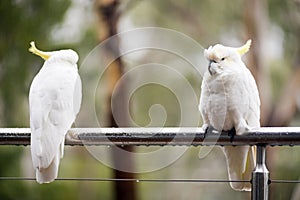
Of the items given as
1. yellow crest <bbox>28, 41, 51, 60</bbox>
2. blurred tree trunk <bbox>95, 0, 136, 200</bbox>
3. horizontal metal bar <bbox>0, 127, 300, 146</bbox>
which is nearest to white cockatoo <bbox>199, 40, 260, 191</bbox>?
horizontal metal bar <bbox>0, 127, 300, 146</bbox>

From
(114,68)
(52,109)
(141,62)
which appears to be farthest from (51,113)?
(141,62)

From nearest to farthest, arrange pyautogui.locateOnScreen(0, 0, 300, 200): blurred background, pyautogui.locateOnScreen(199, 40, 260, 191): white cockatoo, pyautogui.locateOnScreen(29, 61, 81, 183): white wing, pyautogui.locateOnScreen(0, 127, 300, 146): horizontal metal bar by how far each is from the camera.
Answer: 1. pyautogui.locateOnScreen(0, 127, 300, 146): horizontal metal bar
2. pyautogui.locateOnScreen(29, 61, 81, 183): white wing
3. pyautogui.locateOnScreen(199, 40, 260, 191): white cockatoo
4. pyautogui.locateOnScreen(0, 0, 300, 200): blurred background

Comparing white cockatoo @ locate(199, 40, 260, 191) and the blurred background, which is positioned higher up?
the blurred background

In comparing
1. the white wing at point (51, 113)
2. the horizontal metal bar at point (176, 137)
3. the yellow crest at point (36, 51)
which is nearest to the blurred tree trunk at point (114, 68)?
the yellow crest at point (36, 51)

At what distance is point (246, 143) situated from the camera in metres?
1.28

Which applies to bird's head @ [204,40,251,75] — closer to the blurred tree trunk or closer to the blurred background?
the blurred background

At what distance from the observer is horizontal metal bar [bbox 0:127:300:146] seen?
1.24 metres

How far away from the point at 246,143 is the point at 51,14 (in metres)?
2.86

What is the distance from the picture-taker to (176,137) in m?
1.28

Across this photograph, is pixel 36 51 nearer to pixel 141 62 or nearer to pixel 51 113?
pixel 51 113

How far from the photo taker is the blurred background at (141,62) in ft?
12.8

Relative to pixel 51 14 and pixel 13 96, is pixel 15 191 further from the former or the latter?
pixel 51 14

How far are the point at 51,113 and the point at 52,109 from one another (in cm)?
2

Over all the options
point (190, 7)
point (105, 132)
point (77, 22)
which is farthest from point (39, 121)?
point (190, 7)
